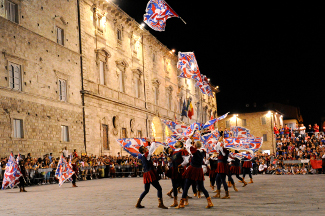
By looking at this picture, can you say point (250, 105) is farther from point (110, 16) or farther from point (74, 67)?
point (74, 67)

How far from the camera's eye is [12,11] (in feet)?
80.7

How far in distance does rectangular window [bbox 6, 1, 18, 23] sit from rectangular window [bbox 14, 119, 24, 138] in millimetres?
6350

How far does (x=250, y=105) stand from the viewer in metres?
85.0

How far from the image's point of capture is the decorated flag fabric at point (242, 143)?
14.8 meters

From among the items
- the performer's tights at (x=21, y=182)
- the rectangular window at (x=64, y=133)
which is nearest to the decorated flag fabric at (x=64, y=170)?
the performer's tights at (x=21, y=182)

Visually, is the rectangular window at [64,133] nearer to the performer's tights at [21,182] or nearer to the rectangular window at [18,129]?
the rectangular window at [18,129]

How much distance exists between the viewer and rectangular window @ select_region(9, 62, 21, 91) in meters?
23.9

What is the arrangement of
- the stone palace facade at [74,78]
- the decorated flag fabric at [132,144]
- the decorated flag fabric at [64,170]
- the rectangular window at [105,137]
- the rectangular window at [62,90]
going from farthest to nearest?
the rectangular window at [105,137], the rectangular window at [62,90], the stone palace facade at [74,78], the decorated flag fabric at [64,170], the decorated flag fabric at [132,144]

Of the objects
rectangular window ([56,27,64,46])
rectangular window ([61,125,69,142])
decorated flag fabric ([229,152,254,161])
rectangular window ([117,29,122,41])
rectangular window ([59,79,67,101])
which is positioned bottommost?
decorated flag fabric ([229,152,254,161])

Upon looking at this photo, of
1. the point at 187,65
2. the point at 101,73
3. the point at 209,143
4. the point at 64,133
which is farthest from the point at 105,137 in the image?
the point at 209,143

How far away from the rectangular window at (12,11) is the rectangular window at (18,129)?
635 cm

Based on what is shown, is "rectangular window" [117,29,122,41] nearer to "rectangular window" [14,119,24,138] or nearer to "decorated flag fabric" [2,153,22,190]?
"rectangular window" [14,119,24,138]

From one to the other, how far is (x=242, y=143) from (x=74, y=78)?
719 inches

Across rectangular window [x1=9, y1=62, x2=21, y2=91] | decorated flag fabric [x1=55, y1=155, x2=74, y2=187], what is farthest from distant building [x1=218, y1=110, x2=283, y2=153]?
decorated flag fabric [x1=55, y1=155, x2=74, y2=187]
